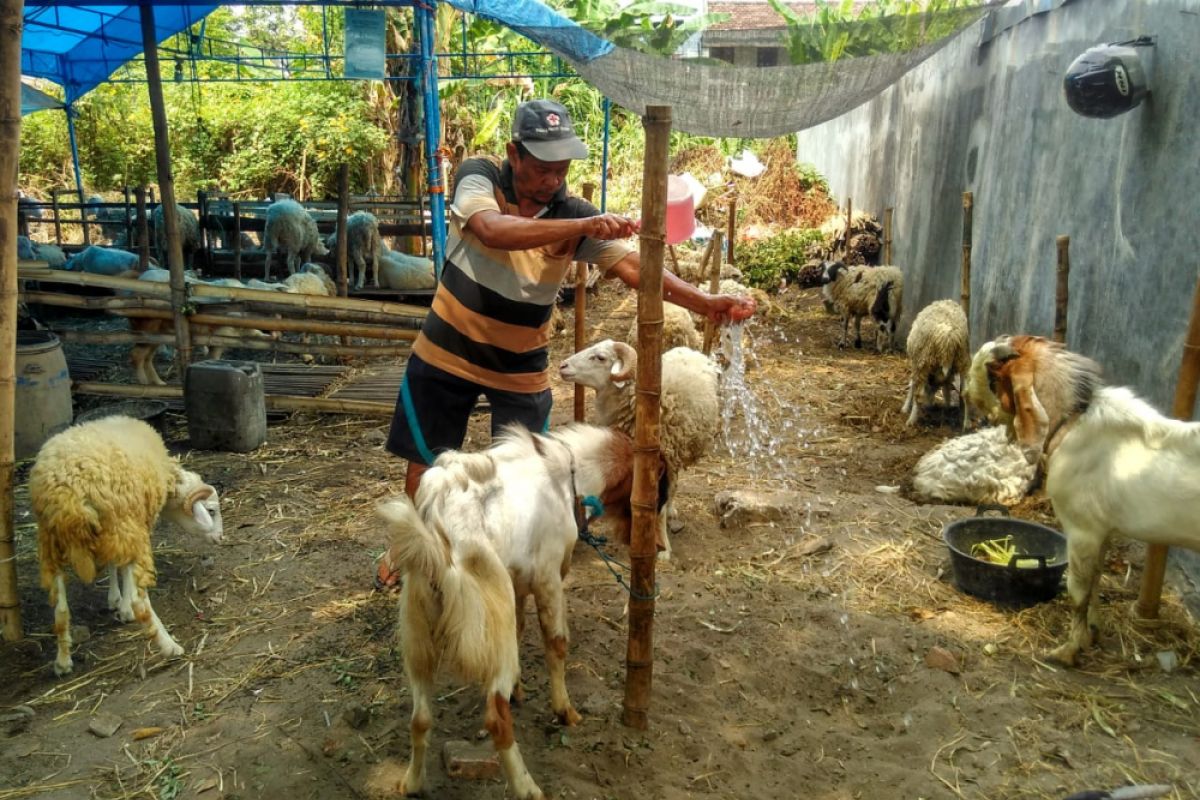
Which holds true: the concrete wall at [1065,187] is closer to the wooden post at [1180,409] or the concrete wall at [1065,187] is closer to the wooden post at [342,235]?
the wooden post at [1180,409]

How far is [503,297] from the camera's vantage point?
11.9ft

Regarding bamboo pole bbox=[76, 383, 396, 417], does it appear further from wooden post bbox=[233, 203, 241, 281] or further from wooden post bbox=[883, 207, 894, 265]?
wooden post bbox=[883, 207, 894, 265]

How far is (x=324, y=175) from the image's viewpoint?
21297 mm

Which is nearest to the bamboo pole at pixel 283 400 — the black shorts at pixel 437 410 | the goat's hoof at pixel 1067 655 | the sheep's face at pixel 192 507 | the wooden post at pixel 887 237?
the sheep's face at pixel 192 507

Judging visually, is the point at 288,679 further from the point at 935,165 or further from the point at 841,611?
the point at 935,165

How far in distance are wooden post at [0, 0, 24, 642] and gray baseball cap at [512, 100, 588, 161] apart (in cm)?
A: 214

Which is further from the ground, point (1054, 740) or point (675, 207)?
point (675, 207)

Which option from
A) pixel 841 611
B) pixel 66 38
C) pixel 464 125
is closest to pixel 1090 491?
pixel 841 611

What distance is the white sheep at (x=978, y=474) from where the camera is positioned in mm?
6016

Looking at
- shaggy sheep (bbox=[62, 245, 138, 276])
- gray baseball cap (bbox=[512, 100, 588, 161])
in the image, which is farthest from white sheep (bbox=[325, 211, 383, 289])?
gray baseball cap (bbox=[512, 100, 588, 161])

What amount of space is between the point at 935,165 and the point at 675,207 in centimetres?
404

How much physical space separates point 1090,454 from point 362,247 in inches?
438

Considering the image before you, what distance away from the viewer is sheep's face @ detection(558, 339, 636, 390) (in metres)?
5.11

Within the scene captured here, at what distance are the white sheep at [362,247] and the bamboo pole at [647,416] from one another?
406 inches
